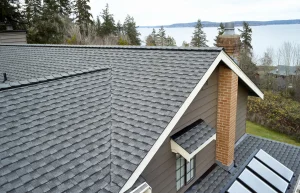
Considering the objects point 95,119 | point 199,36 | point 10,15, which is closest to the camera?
point 95,119

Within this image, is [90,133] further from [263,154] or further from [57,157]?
[263,154]

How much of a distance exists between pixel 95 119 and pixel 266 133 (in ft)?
72.7

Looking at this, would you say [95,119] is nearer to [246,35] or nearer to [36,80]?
[36,80]

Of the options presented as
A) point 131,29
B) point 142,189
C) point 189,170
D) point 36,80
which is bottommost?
point 189,170

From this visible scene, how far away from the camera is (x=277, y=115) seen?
2458 centimetres

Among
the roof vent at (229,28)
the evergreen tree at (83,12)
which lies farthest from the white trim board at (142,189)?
the evergreen tree at (83,12)

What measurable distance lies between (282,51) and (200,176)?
42412mm

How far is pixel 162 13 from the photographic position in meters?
61.8

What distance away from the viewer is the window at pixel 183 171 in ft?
21.4

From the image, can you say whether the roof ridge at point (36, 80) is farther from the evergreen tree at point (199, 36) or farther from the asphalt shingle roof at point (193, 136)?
the evergreen tree at point (199, 36)

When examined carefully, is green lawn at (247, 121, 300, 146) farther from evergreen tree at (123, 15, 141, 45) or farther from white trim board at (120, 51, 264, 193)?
evergreen tree at (123, 15, 141, 45)

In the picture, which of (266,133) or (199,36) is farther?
(199,36)

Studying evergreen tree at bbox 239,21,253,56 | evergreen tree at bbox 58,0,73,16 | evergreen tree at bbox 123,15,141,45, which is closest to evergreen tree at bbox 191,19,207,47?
evergreen tree at bbox 239,21,253,56

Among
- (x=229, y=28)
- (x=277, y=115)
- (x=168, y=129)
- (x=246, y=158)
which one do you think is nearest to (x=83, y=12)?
(x=277, y=115)
